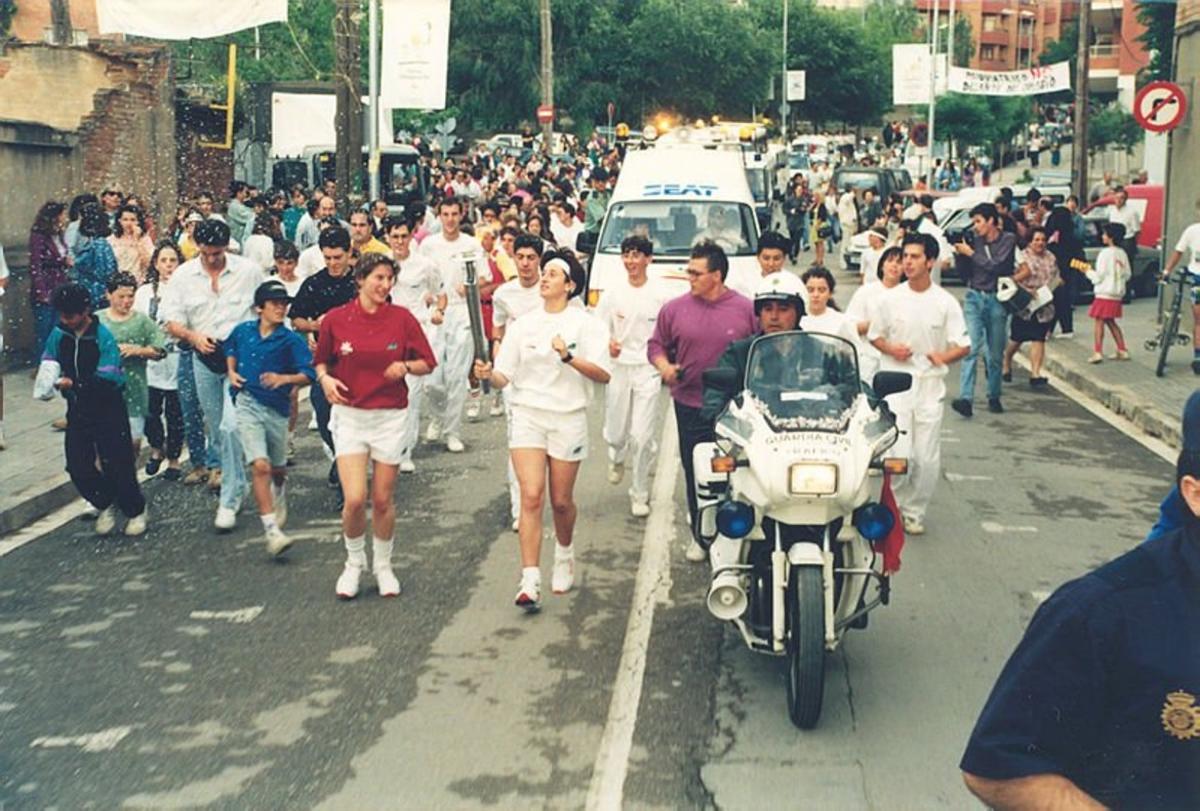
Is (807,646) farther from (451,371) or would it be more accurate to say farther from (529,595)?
(451,371)

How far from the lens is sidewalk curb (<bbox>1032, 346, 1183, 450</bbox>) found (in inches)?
537

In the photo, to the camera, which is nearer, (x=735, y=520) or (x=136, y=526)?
(x=735, y=520)

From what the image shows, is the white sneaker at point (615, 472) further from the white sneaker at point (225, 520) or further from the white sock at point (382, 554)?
the white sock at point (382, 554)

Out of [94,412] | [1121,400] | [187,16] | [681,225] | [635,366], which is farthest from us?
[187,16]

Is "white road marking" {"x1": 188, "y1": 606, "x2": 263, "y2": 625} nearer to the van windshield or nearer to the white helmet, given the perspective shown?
the white helmet

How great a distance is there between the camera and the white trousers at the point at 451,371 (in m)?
12.9

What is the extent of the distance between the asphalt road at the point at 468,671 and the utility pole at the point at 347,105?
429 inches

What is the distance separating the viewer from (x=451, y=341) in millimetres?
13211

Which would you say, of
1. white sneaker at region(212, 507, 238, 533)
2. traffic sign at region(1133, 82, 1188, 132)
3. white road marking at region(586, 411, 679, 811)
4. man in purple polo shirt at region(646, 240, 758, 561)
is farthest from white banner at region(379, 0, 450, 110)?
man in purple polo shirt at region(646, 240, 758, 561)

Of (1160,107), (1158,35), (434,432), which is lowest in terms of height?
(434,432)

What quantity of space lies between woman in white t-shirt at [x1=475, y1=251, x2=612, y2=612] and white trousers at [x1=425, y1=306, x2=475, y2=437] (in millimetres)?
4196

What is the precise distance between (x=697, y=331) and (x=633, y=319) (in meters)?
1.71

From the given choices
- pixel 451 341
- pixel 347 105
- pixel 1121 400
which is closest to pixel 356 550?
pixel 451 341

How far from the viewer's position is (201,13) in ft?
61.6
